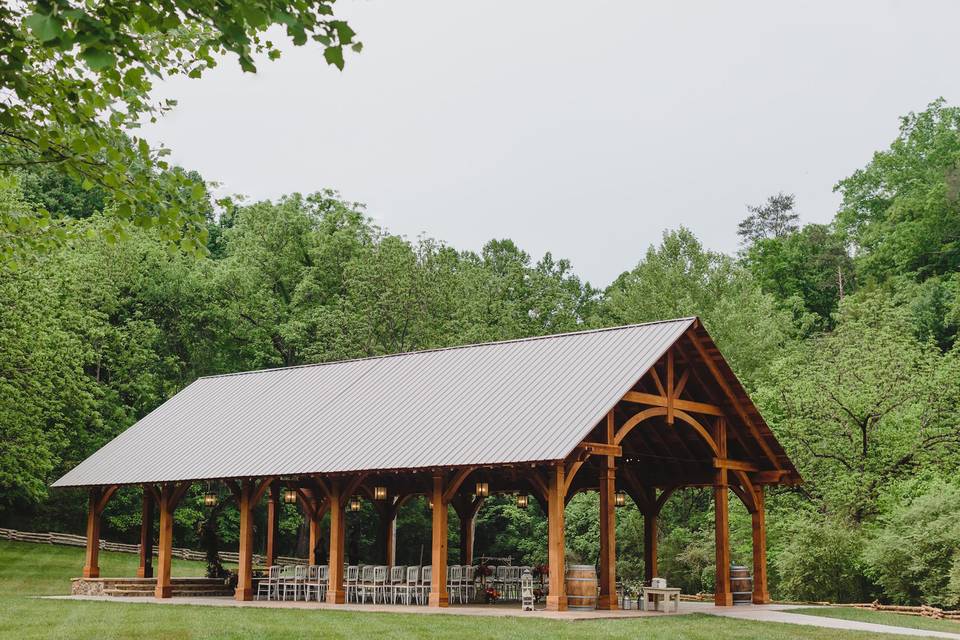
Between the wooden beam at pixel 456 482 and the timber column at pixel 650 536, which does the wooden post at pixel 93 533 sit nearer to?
the wooden beam at pixel 456 482

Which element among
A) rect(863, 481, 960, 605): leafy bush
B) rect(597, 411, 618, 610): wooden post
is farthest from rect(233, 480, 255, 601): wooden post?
rect(863, 481, 960, 605): leafy bush

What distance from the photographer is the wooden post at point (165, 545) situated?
906 inches

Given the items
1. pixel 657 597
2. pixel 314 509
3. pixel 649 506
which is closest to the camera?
pixel 657 597

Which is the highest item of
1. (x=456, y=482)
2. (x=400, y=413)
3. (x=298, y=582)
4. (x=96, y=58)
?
(x=96, y=58)

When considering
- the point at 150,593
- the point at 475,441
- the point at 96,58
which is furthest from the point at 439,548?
the point at 96,58

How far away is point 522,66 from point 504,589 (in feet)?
99.3

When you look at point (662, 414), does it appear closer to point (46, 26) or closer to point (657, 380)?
point (657, 380)

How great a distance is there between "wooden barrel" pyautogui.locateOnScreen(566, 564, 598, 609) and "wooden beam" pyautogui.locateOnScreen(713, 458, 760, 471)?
419cm

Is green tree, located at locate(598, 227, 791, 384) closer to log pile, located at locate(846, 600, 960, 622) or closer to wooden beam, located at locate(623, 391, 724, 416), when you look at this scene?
log pile, located at locate(846, 600, 960, 622)

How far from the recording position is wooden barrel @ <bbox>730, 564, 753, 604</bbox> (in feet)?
70.7

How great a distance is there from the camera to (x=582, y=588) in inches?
722

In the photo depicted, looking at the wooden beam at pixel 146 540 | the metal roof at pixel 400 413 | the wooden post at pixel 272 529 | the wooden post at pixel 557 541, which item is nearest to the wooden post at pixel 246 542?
the metal roof at pixel 400 413

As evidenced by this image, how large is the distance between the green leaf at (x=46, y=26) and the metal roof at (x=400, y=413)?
1195cm

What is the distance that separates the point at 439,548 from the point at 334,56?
43.6ft
